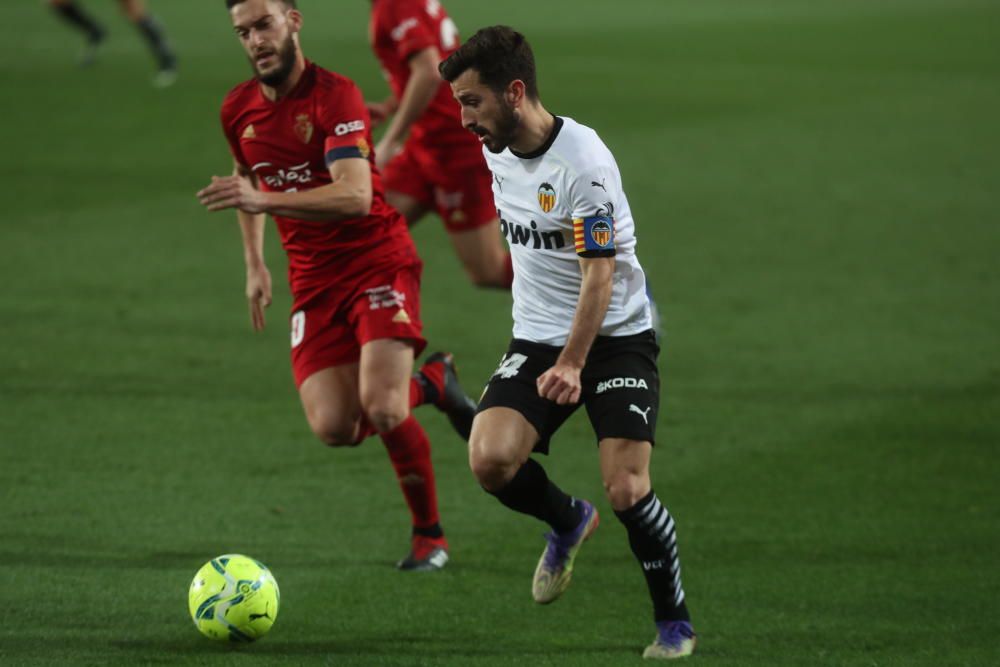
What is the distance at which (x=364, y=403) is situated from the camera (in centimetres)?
657

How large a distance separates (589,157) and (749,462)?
3118 mm

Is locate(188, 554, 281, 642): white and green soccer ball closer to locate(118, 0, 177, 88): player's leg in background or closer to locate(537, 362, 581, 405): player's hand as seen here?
locate(537, 362, 581, 405): player's hand

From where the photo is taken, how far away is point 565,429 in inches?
343

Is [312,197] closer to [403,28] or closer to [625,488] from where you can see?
[625,488]

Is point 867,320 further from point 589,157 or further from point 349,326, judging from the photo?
point 589,157

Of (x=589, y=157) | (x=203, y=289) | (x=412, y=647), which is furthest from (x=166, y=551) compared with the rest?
(x=203, y=289)

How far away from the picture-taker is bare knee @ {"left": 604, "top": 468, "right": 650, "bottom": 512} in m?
5.42

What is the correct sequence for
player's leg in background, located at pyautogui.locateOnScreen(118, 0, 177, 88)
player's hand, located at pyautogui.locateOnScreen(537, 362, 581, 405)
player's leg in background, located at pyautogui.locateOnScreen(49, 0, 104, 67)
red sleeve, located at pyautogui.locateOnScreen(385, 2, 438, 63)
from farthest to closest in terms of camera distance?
player's leg in background, located at pyautogui.locateOnScreen(49, 0, 104, 67), player's leg in background, located at pyautogui.locateOnScreen(118, 0, 177, 88), red sleeve, located at pyautogui.locateOnScreen(385, 2, 438, 63), player's hand, located at pyautogui.locateOnScreen(537, 362, 581, 405)

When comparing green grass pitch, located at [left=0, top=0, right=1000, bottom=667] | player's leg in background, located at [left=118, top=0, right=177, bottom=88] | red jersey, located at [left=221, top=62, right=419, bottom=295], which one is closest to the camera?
green grass pitch, located at [left=0, top=0, right=1000, bottom=667]

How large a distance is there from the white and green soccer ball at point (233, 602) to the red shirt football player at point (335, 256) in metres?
1.05

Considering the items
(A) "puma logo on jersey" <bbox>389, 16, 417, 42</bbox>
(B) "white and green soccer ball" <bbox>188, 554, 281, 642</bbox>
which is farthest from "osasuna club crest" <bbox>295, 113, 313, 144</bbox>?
(A) "puma logo on jersey" <bbox>389, 16, 417, 42</bbox>

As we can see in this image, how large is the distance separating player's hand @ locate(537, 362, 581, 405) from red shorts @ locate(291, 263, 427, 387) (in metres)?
1.59

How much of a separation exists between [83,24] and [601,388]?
17419mm

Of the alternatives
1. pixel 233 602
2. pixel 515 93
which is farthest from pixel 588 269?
pixel 233 602
